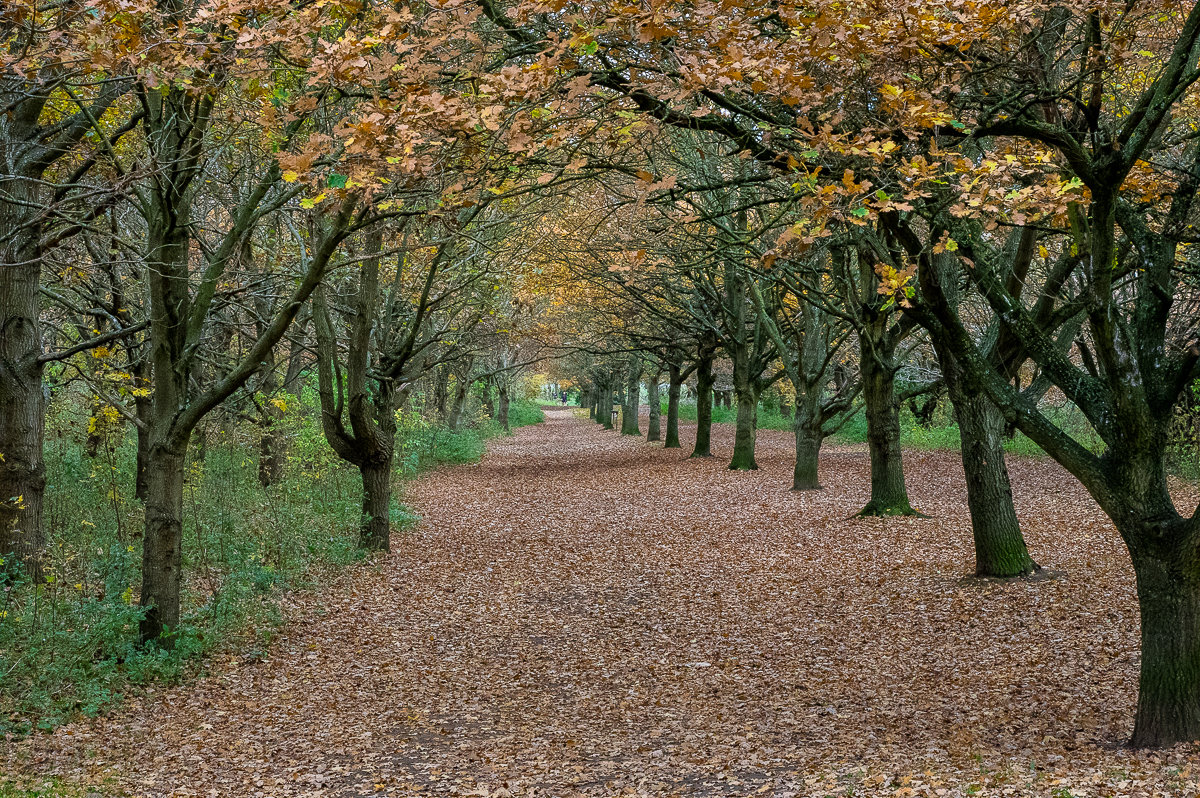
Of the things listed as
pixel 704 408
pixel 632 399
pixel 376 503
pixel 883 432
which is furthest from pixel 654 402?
pixel 376 503

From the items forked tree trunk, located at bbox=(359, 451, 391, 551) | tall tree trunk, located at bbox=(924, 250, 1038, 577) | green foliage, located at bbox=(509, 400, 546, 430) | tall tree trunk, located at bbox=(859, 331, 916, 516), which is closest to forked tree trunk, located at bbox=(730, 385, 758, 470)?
tall tree trunk, located at bbox=(859, 331, 916, 516)

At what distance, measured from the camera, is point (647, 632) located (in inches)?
353

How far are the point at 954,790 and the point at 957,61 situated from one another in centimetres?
433

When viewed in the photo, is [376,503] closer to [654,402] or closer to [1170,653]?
[1170,653]

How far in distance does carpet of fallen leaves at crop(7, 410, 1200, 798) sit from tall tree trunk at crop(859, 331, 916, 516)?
591 millimetres

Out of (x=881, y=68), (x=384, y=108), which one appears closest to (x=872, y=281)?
(x=881, y=68)

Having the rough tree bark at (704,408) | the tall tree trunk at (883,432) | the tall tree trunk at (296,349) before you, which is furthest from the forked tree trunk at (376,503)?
the rough tree bark at (704,408)

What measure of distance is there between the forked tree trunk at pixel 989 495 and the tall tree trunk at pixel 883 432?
3.86 metres

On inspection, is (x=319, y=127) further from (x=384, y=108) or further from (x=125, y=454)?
(x=125, y=454)

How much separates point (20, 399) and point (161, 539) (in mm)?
2019

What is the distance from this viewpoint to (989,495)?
9.47 metres

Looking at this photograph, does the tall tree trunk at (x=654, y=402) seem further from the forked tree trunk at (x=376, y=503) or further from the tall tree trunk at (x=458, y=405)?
the forked tree trunk at (x=376, y=503)

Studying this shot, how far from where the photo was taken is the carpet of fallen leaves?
17.1 ft

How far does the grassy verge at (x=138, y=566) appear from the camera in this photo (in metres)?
6.54
